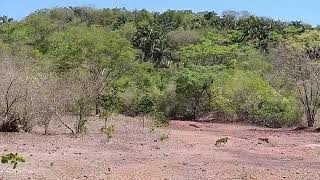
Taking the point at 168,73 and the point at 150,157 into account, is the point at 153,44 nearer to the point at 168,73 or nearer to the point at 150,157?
the point at 168,73

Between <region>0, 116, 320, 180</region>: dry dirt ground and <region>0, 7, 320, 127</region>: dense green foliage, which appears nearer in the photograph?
<region>0, 116, 320, 180</region>: dry dirt ground

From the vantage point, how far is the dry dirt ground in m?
14.7

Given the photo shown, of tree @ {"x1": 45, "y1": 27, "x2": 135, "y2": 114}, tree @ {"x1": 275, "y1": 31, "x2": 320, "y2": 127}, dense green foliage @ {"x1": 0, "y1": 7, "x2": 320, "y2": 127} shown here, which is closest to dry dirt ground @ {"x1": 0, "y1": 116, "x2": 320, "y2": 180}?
dense green foliage @ {"x1": 0, "y1": 7, "x2": 320, "y2": 127}

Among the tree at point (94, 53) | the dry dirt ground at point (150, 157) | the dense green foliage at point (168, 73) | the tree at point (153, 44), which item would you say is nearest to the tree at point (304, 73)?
the dense green foliage at point (168, 73)

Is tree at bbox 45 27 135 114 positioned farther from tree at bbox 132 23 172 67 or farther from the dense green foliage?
tree at bbox 132 23 172 67

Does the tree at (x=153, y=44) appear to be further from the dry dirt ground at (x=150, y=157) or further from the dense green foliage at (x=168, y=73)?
the dry dirt ground at (x=150, y=157)

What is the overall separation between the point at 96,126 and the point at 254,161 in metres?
14.5

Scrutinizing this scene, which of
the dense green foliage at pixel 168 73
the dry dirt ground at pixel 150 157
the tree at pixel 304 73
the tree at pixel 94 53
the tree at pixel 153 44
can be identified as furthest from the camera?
the tree at pixel 153 44

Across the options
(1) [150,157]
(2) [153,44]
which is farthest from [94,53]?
(2) [153,44]

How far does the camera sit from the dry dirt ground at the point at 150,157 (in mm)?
14680

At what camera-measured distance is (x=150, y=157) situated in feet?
61.6

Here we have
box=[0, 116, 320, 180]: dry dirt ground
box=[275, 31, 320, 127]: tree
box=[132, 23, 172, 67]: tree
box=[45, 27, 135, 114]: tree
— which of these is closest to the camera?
box=[0, 116, 320, 180]: dry dirt ground

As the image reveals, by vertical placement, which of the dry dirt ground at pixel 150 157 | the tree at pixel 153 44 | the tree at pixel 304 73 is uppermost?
the tree at pixel 153 44

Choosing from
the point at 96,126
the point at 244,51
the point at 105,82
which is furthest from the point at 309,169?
the point at 244,51
